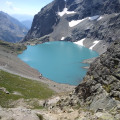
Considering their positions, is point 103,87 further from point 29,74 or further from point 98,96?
point 29,74

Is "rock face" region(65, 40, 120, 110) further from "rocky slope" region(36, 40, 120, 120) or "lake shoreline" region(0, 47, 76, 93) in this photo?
"lake shoreline" region(0, 47, 76, 93)

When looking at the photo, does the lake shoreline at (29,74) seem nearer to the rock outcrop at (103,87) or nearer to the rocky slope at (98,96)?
the rock outcrop at (103,87)

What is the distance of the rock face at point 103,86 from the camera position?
2275cm

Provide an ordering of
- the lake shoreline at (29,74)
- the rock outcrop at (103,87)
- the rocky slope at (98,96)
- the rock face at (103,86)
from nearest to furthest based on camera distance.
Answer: the rocky slope at (98,96) → the rock outcrop at (103,87) → the rock face at (103,86) → the lake shoreline at (29,74)

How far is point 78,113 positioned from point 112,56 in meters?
11.0

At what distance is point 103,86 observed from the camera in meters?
25.8

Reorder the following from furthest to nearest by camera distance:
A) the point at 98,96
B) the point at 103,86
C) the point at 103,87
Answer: the point at 103,86
the point at 103,87
the point at 98,96

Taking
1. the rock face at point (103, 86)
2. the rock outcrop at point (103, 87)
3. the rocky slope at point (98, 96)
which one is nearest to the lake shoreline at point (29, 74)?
the rock outcrop at point (103, 87)

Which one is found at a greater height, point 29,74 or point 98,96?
point 29,74

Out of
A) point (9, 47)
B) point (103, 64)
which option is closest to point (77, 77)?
point (103, 64)

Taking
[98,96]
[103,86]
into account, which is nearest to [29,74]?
[103,86]

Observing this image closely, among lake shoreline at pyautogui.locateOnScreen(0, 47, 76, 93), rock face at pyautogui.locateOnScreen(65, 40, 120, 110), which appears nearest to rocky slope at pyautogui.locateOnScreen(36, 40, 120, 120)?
A: rock face at pyautogui.locateOnScreen(65, 40, 120, 110)

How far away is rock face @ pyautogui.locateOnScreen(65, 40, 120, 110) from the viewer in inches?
896

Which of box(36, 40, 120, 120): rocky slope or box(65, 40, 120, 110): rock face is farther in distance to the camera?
box(65, 40, 120, 110): rock face
